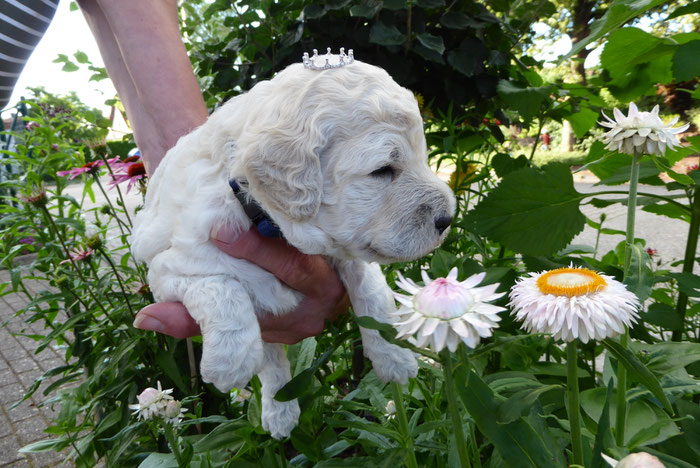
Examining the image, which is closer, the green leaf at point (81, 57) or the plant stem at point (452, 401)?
the plant stem at point (452, 401)

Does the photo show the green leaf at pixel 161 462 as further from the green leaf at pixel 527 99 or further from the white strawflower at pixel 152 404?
the green leaf at pixel 527 99

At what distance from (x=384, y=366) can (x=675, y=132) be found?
89cm

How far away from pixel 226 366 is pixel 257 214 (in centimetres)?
42

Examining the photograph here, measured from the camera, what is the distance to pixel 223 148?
1402 mm

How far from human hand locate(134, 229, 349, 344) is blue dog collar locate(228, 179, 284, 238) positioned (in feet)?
0.10

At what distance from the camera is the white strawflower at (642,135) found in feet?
3.38

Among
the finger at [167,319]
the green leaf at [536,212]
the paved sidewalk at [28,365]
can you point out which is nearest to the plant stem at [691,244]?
the green leaf at [536,212]

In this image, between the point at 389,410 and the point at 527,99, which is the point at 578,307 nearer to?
the point at 389,410

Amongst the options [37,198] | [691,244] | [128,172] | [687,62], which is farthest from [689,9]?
[37,198]

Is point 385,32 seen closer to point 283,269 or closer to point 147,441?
point 283,269

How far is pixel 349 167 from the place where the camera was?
121cm

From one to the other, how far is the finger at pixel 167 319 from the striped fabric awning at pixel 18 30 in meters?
1.56

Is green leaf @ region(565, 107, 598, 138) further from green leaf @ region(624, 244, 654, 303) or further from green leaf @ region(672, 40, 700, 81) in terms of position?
green leaf @ region(624, 244, 654, 303)

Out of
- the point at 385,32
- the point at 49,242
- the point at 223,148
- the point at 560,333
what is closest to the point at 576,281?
the point at 560,333
